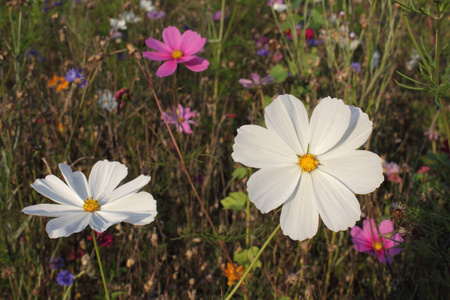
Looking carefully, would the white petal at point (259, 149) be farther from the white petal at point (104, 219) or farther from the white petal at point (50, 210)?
the white petal at point (50, 210)

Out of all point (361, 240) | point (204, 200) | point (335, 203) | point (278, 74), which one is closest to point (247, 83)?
point (278, 74)

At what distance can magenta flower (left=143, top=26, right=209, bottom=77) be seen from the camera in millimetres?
1199

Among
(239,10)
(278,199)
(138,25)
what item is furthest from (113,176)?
(239,10)

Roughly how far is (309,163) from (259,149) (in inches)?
→ 4.4

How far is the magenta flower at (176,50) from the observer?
120cm

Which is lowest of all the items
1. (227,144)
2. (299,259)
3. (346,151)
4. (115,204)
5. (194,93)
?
(299,259)

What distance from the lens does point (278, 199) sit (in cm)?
82

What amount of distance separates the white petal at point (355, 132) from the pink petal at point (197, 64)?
457 millimetres

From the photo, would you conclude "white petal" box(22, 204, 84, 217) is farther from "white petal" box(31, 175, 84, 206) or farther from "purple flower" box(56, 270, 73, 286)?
"purple flower" box(56, 270, 73, 286)

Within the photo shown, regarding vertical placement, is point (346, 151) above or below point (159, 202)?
above

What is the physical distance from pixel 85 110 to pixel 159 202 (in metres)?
0.73

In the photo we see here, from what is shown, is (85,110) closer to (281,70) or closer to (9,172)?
(9,172)

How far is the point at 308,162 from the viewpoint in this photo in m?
0.88

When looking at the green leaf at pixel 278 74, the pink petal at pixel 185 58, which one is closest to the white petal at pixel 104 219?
the pink petal at pixel 185 58
